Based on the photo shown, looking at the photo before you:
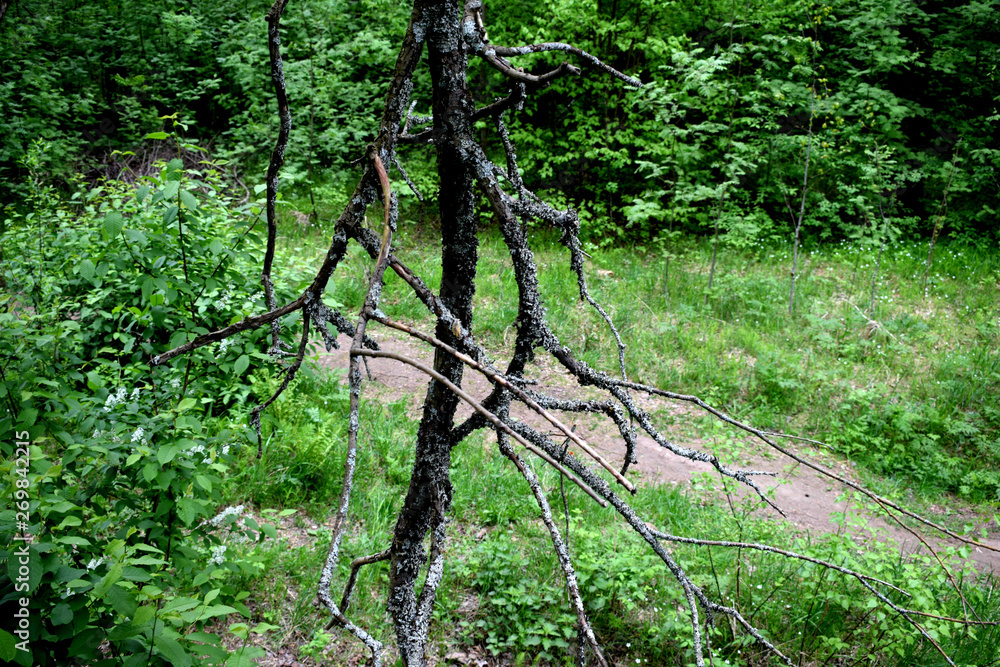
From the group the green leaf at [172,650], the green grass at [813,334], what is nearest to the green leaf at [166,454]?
the green leaf at [172,650]

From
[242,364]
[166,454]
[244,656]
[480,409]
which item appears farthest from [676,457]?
[480,409]

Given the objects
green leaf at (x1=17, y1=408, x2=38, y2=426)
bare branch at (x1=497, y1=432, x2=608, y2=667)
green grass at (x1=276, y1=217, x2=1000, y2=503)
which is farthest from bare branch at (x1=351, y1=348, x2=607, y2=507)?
green grass at (x1=276, y1=217, x2=1000, y2=503)

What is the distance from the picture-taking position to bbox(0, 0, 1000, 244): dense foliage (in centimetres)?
862

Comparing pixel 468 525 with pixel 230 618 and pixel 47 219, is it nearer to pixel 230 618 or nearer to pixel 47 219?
pixel 230 618

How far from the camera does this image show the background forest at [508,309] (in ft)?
7.16

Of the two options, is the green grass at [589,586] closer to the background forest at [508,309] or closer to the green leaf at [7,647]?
the background forest at [508,309]

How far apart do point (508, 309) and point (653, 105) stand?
3.73 meters

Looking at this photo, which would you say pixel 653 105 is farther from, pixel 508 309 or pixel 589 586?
pixel 589 586

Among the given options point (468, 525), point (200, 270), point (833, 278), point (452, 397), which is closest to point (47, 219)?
point (200, 270)

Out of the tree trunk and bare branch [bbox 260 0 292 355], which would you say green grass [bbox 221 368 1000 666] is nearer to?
the tree trunk

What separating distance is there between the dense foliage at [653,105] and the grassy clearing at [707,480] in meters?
1.10

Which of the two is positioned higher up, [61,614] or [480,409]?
[480,409]

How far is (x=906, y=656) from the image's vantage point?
2.83m

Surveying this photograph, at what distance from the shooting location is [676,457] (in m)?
5.41
